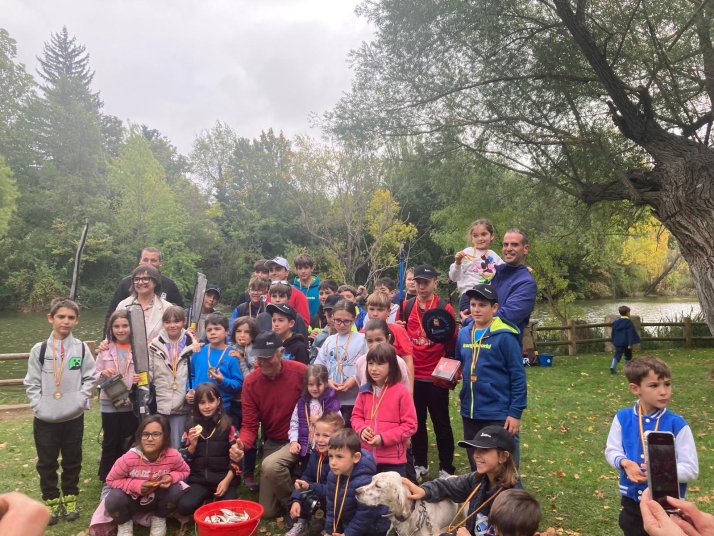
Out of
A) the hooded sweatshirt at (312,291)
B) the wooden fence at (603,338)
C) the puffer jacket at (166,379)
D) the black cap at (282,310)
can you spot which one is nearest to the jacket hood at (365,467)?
the black cap at (282,310)

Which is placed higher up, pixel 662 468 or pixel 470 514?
pixel 662 468

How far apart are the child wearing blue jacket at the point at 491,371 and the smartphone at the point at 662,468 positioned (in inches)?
59.7

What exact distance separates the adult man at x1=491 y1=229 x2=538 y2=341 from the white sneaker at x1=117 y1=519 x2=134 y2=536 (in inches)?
128

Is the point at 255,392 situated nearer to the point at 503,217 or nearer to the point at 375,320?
the point at 375,320

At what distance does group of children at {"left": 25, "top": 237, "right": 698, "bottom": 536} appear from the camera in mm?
2852

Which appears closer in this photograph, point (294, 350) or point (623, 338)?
point (294, 350)

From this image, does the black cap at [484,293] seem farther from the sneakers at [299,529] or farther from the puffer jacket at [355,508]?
the sneakers at [299,529]

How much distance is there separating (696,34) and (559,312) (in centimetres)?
1046

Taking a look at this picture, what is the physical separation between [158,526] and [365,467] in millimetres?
1759

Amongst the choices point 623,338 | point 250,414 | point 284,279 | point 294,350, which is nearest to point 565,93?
point 623,338

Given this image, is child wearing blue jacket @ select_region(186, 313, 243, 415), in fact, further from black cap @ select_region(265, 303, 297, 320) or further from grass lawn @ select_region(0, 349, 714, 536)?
grass lawn @ select_region(0, 349, 714, 536)

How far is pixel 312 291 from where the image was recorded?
6.86 metres

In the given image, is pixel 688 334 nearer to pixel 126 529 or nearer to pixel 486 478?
pixel 486 478

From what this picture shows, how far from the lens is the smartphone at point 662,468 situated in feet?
5.94
